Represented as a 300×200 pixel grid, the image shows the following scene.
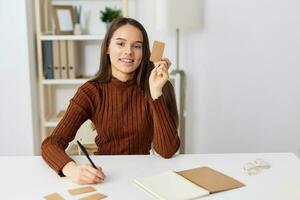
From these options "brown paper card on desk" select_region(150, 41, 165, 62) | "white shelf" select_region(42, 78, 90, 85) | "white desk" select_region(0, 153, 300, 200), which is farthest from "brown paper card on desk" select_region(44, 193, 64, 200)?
"white shelf" select_region(42, 78, 90, 85)

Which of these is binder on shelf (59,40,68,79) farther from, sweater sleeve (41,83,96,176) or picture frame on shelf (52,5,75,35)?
sweater sleeve (41,83,96,176)

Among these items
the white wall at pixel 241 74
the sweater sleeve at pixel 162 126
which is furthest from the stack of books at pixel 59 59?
the sweater sleeve at pixel 162 126

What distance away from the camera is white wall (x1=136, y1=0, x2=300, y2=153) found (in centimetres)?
305

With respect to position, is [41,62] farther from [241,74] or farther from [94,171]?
[94,171]

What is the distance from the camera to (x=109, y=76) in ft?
5.86

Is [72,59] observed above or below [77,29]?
below

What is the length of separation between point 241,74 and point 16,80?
1.66 m

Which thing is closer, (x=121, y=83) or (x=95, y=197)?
(x=95, y=197)

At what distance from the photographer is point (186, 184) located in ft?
4.14

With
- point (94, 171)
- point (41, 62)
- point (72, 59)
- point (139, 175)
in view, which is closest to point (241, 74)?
point (72, 59)

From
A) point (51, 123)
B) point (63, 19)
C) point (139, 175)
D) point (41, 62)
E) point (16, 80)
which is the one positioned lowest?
point (51, 123)

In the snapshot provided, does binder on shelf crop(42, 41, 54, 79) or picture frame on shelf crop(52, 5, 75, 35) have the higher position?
picture frame on shelf crop(52, 5, 75, 35)

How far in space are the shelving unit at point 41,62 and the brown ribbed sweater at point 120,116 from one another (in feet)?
4.08

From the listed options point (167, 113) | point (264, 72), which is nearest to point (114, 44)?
point (167, 113)
